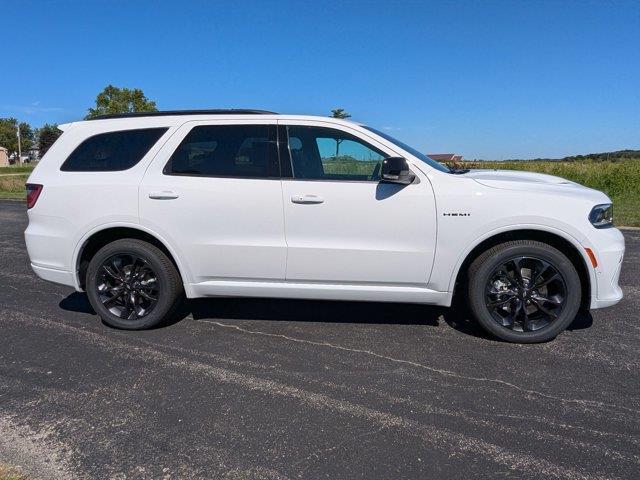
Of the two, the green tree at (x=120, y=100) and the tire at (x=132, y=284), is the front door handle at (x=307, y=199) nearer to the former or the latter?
the tire at (x=132, y=284)

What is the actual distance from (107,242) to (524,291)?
12.2ft

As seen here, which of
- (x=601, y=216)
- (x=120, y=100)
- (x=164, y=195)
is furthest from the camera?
(x=120, y=100)

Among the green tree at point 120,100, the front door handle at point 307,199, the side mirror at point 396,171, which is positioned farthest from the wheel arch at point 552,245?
the green tree at point 120,100

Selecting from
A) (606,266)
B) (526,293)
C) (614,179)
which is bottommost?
(526,293)

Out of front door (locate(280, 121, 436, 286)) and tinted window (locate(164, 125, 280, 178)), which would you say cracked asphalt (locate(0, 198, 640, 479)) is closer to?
front door (locate(280, 121, 436, 286))

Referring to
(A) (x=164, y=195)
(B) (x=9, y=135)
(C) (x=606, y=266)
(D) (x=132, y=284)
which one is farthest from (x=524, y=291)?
(B) (x=9, y=135)

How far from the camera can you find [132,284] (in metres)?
4.38

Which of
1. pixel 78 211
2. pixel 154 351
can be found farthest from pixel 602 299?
pixel 78 211

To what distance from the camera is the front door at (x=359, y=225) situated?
3.92 m

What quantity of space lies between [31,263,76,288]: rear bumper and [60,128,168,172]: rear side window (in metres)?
0.94

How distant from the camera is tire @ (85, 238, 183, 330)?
14.0 feet

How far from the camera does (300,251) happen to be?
4.04m

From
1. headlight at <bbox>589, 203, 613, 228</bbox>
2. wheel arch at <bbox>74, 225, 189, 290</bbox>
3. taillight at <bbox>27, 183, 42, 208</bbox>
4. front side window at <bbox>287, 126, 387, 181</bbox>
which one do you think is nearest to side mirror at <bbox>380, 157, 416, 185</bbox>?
front side window at <bbox>287, 126, 387, 181</bbox>

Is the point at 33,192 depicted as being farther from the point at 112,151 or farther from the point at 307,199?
the point at 307,199
